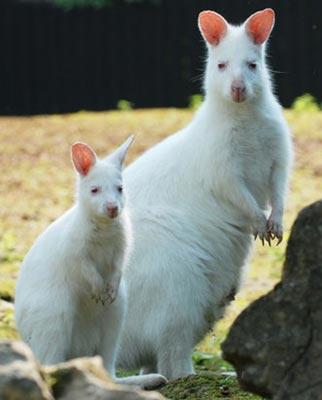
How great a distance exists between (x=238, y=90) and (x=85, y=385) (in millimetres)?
2747

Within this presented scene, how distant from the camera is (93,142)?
40.5ft

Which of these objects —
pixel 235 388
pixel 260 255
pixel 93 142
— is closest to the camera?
pixel 235 388

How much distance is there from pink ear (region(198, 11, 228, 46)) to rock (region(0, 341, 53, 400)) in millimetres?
3207

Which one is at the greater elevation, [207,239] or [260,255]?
[207,239]

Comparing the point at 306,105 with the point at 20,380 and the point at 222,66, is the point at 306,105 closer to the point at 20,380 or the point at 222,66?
the point at 222,66

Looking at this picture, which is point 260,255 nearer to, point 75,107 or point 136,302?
point 136,302

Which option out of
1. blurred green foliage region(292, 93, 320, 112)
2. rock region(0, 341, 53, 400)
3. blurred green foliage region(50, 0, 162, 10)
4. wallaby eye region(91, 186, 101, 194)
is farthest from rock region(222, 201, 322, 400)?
blurred green foliage region(50, 0, 162, 10)

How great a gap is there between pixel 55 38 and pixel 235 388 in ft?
39.4

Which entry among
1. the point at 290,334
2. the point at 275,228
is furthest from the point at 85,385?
the point at 275,228

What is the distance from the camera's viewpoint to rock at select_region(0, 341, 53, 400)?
3.92 m

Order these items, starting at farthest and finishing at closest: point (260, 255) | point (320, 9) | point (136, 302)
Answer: point (320, 9), point (260, 255), point (136, 302)

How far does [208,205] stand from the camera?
6832mm

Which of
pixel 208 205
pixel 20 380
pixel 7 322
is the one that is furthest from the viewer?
pixel 7 322

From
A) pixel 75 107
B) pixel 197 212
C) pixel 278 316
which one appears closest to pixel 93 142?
pixel 75 107
